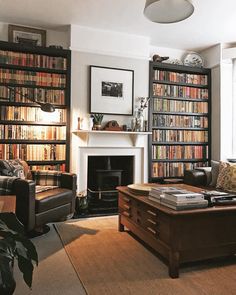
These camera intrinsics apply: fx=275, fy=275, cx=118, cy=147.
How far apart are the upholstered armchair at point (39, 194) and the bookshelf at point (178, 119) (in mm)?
1561

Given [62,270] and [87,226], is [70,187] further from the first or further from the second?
[62,270]

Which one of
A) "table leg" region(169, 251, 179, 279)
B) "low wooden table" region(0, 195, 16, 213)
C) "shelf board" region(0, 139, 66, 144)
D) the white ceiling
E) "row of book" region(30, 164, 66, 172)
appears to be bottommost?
"table leg" region(169, 251, 179, 279)

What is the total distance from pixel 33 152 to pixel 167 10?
97.4 inches

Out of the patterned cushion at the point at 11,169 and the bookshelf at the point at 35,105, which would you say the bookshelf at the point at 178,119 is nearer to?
the bookshelf at the point at 35,105

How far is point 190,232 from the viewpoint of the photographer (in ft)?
6.74

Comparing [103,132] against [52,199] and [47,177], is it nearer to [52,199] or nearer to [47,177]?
[47,177]

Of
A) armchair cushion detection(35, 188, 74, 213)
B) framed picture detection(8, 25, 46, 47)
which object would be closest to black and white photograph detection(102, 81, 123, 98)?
framed picture detection(8, 25, 46, 47)

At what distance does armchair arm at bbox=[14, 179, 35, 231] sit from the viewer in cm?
263

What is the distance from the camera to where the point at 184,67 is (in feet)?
15.0

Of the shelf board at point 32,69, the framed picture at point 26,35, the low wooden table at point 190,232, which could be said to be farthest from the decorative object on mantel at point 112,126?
the low wooden table at point 190,232

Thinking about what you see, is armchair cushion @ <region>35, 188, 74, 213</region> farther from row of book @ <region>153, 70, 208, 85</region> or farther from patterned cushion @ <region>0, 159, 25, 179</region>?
row of book @ <region>153, 70, 208, 85</region>

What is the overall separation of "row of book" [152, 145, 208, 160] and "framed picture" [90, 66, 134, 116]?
773mm

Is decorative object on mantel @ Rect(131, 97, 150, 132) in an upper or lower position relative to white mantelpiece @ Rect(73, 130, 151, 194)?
upper

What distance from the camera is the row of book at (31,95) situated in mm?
3641
